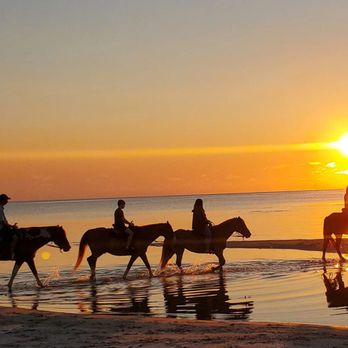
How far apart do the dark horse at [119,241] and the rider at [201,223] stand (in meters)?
1.11

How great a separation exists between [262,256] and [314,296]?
12360 millimetres

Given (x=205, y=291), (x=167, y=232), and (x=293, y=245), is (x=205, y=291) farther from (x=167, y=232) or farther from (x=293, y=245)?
(x=293, y=245)

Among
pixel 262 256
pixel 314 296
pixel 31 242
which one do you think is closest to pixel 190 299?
pixel 314 296

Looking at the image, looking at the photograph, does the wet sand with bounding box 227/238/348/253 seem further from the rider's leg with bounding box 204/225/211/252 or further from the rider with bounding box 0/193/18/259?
the rider with bounding box 0/193/18/259

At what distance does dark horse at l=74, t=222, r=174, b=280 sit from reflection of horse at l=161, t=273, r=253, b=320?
1.72 meters

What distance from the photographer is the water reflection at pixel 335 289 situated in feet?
47.6

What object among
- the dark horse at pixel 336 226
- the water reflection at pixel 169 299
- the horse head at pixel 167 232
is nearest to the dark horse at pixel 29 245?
the water reflection at pixel 169 299

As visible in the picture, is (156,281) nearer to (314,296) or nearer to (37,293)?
(37,293)

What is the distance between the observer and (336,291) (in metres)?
16.2

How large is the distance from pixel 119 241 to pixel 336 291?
25.9ft

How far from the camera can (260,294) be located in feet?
53.2

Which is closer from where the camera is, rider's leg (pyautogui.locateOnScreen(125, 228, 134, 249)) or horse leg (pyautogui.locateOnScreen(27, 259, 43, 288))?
horse leg (pyautogui.locateOnScreen(27, 259, 43, 288))

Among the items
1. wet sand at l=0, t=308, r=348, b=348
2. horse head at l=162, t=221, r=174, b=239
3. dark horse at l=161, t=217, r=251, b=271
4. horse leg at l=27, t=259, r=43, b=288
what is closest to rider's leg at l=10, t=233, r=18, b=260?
horse leg at l=27, t=259, r=43, b=288

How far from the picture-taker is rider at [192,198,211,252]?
877 inches
